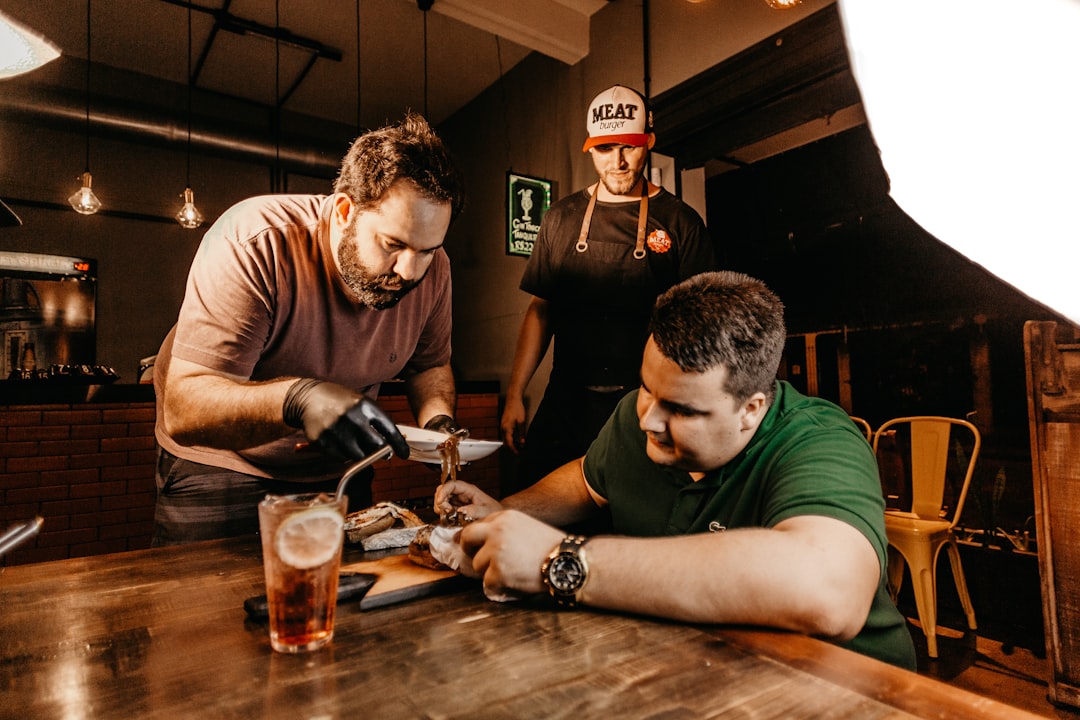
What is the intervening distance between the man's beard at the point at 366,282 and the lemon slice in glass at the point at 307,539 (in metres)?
0.93

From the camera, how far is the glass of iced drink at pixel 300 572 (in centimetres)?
78

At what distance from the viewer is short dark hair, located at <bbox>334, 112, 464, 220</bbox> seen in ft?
5.10

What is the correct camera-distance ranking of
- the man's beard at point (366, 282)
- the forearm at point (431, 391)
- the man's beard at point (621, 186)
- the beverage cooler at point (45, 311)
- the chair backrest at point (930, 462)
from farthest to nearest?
the beverage cooler at point (45, 311) → the chair backrest at point (930, 462) → the man's beard at point (621, 186) → the forearm at point (431, 391) → the man's beard at point (366, 282)

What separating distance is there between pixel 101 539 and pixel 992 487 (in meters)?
5.06

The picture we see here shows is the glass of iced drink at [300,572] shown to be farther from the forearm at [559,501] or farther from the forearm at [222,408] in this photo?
the forearm at [559,501]

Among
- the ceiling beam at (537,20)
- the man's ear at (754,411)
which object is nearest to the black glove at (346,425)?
the man's ear at (754,411)

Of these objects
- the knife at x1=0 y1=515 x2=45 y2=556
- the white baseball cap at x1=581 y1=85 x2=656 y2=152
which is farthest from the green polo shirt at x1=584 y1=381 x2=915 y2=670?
the white baseball cap at x1=581 y1=85 x2=656 y2=152

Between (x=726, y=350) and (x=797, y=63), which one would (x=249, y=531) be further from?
(x=797, y=63)

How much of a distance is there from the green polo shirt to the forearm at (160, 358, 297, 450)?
30.1 inches

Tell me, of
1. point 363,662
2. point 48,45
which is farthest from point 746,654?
point 48,45

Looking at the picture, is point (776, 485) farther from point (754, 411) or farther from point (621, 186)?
point (621, 186)

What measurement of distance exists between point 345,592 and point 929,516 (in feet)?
10.5

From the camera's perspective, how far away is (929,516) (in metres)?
3.15

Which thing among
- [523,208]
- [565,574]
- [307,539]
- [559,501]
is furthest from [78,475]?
[565,574]
